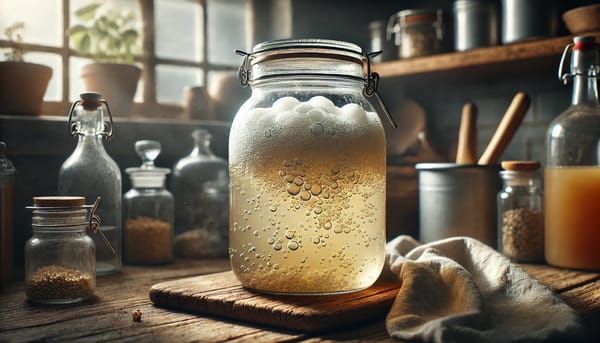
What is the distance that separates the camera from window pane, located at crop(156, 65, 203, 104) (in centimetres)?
→ 162

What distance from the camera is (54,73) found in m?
1.45

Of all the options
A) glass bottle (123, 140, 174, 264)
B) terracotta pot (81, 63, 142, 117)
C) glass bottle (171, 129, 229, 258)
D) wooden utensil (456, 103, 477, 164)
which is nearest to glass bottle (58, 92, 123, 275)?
glass bottle (123, 140, 174, 264)

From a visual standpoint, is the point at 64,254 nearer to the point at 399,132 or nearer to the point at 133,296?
the point at 133,296

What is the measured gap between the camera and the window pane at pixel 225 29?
1.72 meters

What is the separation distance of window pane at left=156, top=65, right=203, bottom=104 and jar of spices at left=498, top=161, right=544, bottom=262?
856 millimetres

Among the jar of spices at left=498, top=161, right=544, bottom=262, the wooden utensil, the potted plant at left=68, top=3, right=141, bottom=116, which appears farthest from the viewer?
the potted plant at left=68, top=3, right=141, bottom=116

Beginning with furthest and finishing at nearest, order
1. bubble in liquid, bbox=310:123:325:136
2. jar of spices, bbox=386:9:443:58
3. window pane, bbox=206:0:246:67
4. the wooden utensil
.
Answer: window pane, bbox=206:0:246:67
jar of spices, bbox=386:9:443:58
the wooden utensil
bubble in liquid, bbox=310:123:325:136

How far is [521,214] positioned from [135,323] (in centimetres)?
74

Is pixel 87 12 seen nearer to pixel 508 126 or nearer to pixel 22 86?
pixel 22 86

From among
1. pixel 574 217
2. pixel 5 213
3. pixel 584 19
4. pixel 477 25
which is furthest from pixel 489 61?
pixel 5 213

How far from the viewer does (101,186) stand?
3.59 feet

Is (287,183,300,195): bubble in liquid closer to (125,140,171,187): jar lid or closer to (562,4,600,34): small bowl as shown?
(125,140,171,187): jar lid

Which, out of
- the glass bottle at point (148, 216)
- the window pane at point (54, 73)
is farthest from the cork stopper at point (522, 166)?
the window pane at point (54, 73)

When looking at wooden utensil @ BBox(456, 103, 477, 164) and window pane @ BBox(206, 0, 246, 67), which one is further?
window pane @ BBox(206, 0, 246, 67)
